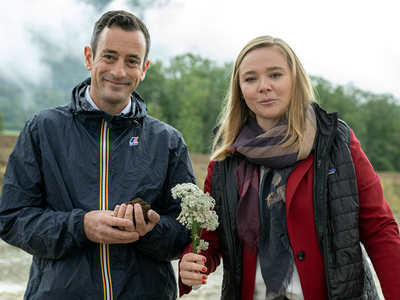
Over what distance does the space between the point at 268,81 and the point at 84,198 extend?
1.70 metres

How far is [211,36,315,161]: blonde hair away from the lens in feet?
9.96

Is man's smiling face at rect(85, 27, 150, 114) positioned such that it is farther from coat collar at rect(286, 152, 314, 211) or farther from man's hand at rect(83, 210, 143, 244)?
coat collar at rect(286, 152, 314, 211)

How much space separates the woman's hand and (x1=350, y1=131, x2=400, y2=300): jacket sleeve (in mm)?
1222

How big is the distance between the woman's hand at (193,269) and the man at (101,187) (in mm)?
299

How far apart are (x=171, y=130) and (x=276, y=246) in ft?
4.45

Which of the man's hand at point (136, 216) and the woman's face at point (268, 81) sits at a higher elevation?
the woman's face at point (268, 81)

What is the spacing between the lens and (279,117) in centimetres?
319

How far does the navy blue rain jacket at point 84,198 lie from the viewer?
2811 millimetres

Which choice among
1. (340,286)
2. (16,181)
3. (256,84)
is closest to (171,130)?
(256,84)

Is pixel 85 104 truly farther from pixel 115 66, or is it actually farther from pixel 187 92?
pixel 187 92

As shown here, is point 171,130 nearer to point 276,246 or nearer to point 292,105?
point 292,105

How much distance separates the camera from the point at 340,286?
2641 mm

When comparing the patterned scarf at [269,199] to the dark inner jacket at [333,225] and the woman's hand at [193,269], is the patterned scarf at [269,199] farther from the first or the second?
the woman's hand at [193,269]

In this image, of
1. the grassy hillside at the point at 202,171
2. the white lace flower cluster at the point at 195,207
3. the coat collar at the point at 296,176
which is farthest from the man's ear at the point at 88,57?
the grassy hillside at the point at 202,171
